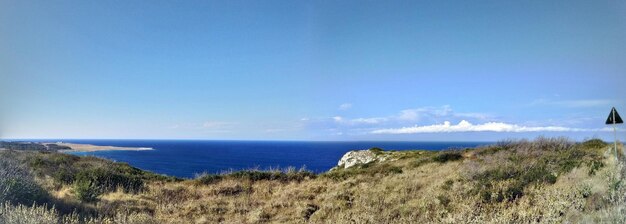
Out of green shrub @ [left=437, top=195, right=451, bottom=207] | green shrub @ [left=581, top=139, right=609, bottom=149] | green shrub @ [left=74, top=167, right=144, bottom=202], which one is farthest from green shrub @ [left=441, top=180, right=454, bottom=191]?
green shrub @ [left=74, top=167, right=144, bottom=202]

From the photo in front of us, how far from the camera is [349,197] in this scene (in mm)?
14578

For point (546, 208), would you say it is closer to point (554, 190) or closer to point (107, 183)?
point (554, 190)

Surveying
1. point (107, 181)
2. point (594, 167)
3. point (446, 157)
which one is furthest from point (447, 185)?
point (107, 181)

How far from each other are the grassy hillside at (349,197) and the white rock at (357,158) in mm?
14719

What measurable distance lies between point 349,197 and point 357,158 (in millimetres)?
22835

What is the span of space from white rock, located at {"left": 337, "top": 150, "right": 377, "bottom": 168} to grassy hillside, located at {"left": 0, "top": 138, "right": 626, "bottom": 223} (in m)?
14.7

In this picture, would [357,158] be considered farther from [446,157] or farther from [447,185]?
[447,185]

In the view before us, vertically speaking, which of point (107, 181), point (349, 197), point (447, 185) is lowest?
point (349, 197)

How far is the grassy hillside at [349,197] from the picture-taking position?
383 inches

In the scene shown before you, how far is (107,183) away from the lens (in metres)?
18.5

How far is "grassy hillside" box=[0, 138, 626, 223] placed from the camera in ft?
31.9

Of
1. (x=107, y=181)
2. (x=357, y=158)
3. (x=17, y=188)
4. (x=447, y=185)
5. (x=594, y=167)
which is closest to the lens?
(x=17, y=188)

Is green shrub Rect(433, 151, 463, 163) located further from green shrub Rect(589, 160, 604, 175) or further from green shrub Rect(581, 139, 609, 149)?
green shrub Rect(589, 160, 604, 175)

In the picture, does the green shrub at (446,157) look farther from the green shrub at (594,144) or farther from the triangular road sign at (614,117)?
the triangular road sign at (614,117)
